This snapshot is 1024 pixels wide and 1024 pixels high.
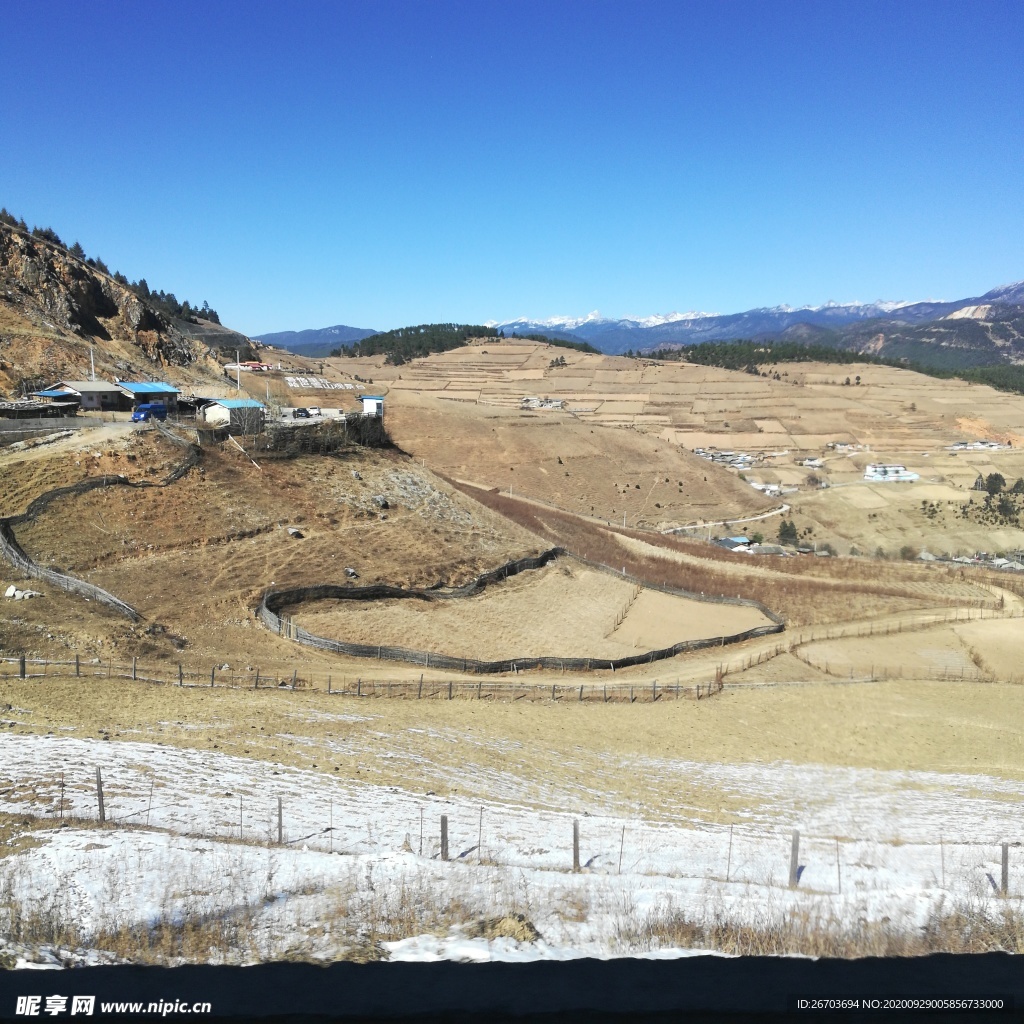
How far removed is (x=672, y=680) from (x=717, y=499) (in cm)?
4726

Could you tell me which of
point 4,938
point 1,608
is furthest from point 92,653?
point 4,938

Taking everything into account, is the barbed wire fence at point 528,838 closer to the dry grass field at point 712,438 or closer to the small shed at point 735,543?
the small shed at point 735,543

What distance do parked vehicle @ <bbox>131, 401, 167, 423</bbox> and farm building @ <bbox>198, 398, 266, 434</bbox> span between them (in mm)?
Result: 2114

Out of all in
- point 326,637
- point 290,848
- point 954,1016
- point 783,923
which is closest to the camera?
point 954,1016

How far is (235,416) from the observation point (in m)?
43.2

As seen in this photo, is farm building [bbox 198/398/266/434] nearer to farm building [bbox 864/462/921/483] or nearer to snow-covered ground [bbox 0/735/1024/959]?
snow-covered ground [bbox 0/735/1024/959]

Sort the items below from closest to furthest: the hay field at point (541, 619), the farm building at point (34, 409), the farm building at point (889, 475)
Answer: the hay field at point (541, 619), the farm building at point (34, 409), the farm building at point (889, 475)

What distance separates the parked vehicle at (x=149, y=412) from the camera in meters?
41.0

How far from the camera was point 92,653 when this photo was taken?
22.2 metres

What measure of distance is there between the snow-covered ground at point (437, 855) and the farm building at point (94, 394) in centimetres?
3310

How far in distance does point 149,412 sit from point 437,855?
37443 millimetres

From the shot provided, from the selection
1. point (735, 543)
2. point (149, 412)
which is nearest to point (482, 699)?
point (149, 412)

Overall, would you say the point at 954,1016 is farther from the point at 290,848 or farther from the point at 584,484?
the point at 584,484

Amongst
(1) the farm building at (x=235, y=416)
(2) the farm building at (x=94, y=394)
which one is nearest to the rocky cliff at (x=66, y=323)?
(2) the farm building at (x=94, y=394)
